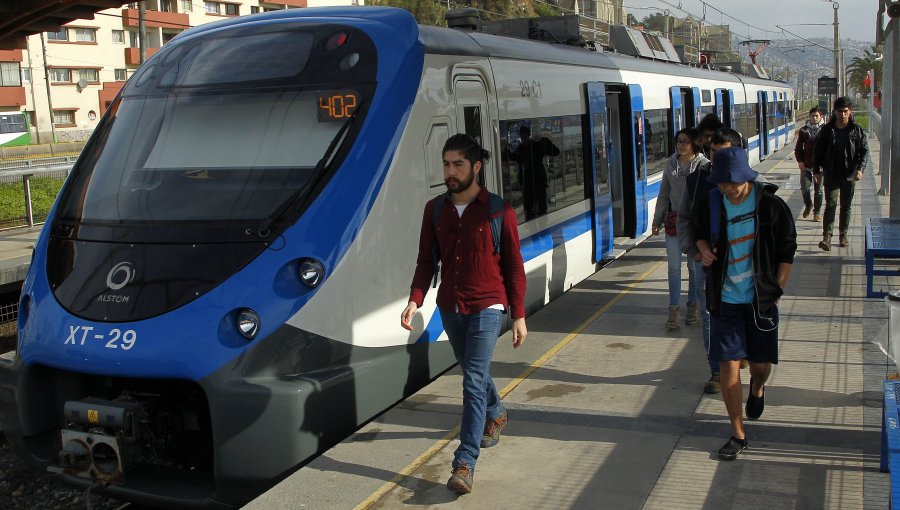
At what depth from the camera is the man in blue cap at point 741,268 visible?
533 centimetres

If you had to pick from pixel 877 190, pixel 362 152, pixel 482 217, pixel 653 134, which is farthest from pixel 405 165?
pixel 877 190

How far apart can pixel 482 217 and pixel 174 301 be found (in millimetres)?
1718

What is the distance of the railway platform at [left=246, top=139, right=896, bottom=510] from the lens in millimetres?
4980

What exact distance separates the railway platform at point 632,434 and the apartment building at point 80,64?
46.3m

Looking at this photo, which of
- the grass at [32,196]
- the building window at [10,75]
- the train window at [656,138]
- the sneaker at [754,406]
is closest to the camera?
the sneaker at [754,406]

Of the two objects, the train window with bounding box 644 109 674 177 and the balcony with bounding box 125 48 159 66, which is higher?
the balcony with bounding box 125 48 159 66

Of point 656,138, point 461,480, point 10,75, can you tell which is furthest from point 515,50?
point 10,75

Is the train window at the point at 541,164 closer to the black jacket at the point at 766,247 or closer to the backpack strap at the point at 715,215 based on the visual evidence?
the backpack strap at the point at 715,215

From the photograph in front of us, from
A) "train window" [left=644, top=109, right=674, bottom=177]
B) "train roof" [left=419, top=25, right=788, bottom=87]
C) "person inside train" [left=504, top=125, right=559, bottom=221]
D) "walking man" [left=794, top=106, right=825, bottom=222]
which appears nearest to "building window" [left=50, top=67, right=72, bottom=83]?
"train roof" [left=419, top=25, right=788, bottom=87]

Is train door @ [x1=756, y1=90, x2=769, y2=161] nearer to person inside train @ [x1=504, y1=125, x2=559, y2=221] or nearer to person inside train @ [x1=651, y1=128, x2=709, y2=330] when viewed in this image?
person inside train @ [x1=651, y1=128, x2=709, y2=330]

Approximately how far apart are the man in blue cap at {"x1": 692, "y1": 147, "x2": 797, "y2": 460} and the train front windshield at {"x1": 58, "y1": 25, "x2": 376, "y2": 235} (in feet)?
7.30

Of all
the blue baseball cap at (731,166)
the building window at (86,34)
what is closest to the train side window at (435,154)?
the blue baseball cap at (731,166)

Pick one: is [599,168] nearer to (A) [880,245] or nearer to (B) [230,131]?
(A) [880,245]

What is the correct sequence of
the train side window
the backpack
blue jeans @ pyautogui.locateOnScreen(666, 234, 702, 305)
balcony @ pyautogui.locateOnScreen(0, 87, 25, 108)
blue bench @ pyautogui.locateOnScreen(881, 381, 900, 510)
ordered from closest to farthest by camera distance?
blue bench @ pyautogui.locateOnScreen(881, 381, 900, 510)
the backpack
the train side window
blue jeans @ pyautogui.locateOnScreen(666, 234, 702, 305)
balcony @ pyautogui.locateOnScreen(0, 87, 25, 108)
